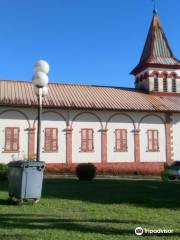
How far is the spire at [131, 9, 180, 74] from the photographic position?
3953 cm

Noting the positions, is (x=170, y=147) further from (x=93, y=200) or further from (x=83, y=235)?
(x=83, y=235)

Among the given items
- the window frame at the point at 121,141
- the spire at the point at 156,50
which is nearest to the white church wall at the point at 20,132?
the window frame at the point at 121,141

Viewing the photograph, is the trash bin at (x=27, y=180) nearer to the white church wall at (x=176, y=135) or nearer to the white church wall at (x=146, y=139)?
the white church wall at (x=146, y=139)

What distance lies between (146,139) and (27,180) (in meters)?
22.8

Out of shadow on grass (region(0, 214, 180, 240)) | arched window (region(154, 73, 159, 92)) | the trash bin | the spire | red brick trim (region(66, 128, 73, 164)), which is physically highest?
the spire

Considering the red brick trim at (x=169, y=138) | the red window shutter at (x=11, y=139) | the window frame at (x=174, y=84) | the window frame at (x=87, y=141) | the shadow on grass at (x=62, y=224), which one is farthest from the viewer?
the window frame at (x=174, y=84)

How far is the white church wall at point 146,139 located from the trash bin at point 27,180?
2216 centimetres

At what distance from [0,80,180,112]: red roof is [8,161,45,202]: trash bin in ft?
60.1

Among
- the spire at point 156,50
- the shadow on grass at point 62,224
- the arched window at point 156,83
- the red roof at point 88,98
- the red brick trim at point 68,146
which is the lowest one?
the shadow on grass at point 62,224

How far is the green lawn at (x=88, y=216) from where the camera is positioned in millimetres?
8203

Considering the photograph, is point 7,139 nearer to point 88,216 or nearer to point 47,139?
point 47,139

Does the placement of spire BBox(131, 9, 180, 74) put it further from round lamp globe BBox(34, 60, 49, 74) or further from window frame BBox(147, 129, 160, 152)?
round lamp globe BBox(34, 60, 49, 74)

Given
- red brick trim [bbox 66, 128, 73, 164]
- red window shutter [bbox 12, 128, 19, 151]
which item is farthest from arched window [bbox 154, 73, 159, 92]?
red window shutter [bbox 12, 128, 19, 151]

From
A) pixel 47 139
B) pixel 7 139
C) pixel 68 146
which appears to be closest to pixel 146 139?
pixel 68 146
